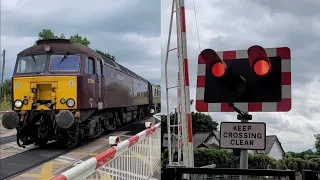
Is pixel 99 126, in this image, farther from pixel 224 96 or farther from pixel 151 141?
pixel 224 96

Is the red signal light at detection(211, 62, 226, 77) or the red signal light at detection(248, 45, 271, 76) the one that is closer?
the red signal light at detection(248, 45, 271, 76)

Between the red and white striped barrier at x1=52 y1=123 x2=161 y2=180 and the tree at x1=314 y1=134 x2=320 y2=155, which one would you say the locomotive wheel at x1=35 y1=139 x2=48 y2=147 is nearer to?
the red and white striped barrier at x1=52 y1=123 x2=161 y2=180

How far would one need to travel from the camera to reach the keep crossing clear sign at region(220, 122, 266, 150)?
4.73 ft

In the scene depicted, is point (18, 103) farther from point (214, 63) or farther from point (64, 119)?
point (214, 63)

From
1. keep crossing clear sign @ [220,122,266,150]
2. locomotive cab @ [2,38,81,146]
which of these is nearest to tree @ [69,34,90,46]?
locomotive cab @ [2,38,81,146]

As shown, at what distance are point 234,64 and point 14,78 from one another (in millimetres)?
1807

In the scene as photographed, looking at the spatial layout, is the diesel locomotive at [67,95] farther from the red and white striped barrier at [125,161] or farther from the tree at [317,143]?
the tree at [317,143]

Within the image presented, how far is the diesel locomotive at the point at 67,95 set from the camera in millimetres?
2631

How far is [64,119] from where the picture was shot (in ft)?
9.11

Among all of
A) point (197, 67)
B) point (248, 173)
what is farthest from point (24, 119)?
point (248, 173)

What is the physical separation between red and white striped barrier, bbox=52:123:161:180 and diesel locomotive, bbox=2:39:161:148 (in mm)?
264

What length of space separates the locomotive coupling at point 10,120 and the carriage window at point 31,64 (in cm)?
33

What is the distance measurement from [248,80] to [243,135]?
23 cm

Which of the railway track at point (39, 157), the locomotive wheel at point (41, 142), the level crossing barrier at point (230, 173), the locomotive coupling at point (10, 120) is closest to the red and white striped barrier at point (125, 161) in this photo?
the railway track at point (39, 157)
